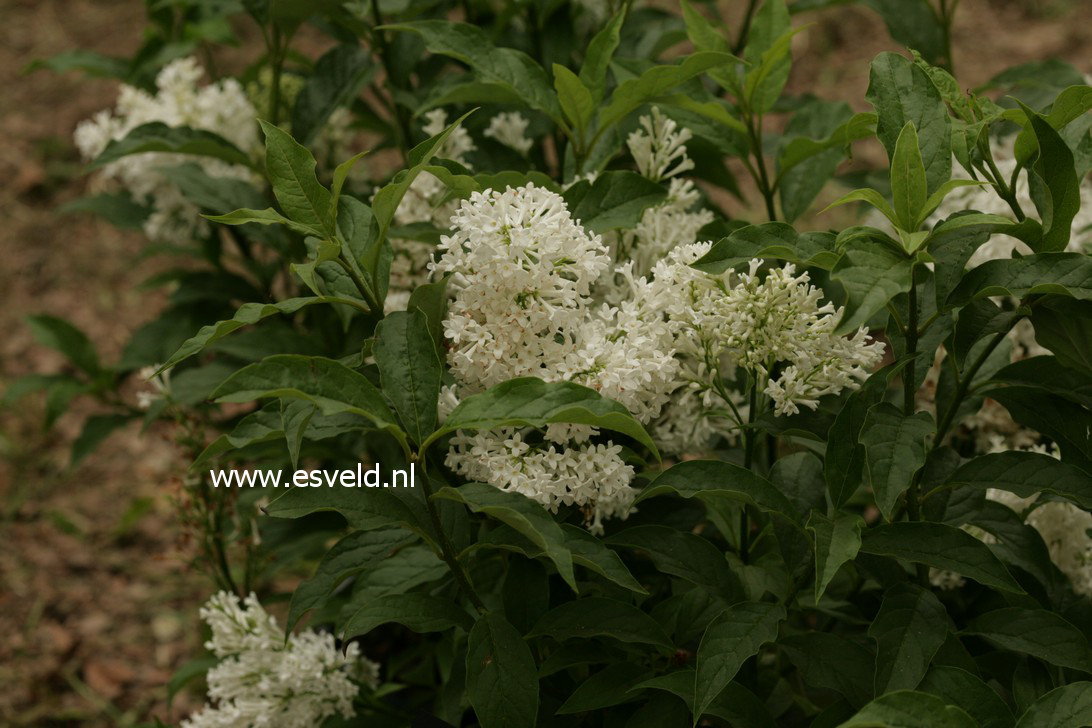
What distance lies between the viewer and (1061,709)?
111 cm

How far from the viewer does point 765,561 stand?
1455mm

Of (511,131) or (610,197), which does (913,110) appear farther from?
(511,131)

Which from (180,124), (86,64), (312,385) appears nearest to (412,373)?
(312,385)

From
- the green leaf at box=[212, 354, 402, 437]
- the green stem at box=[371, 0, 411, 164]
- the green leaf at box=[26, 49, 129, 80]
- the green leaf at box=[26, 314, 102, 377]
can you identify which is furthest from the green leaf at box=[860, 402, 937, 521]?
the green leaf at box=[26, 49, 129, 80]

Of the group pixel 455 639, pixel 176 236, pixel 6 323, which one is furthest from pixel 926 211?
pixel 6 323

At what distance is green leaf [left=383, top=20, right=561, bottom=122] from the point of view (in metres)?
1.57

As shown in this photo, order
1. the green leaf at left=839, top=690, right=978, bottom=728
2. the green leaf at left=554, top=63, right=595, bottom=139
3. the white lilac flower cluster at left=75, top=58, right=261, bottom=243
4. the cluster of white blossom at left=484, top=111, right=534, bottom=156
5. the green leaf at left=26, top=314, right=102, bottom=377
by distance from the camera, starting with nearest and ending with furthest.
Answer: the green leaf at left=839, top=690, right=978, bottom=728
the green leaf at left=554, top=63, right=595, bottom=139
the cluster of white blossom at left=484, top=111, right=534, bottom=156
the white lilac flower cluster at left=75, top=58, right=261, bottom=243
the green leaf at left=26, top=314, right=102, bottom=377

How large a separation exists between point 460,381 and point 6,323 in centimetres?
340

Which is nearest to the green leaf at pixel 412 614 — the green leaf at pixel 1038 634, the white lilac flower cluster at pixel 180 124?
the green leaf at pixel 1038 634

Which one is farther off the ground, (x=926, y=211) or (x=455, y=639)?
(x=926, y=211)

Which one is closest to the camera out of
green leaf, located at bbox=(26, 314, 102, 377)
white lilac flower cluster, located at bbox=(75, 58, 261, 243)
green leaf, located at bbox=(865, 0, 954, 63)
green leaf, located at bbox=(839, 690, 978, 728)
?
green leaf, located at bbox=(839, 690, 978, 728)

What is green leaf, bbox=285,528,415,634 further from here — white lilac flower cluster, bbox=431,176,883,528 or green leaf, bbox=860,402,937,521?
green leaf, bbox=860,402,937,521

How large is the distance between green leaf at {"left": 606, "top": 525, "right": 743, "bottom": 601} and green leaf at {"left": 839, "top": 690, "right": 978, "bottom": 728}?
13.6 inches

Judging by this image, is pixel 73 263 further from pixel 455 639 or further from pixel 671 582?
pixel 671 582
